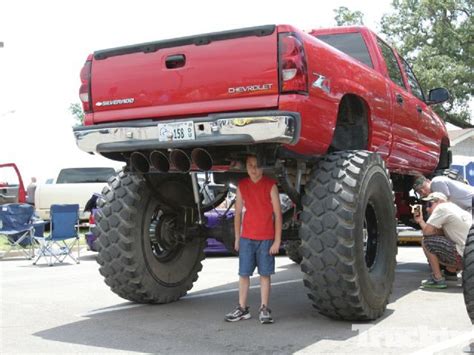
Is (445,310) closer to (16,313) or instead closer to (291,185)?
(291,185)

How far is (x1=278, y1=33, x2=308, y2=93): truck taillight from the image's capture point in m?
5.07

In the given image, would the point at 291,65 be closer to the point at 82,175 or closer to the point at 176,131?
the point at 176,131

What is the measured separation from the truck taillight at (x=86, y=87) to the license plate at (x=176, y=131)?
909 mm

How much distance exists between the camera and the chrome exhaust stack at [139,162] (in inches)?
230

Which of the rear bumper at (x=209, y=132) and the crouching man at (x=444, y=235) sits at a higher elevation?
the rear bumper at (x=209, y=132)

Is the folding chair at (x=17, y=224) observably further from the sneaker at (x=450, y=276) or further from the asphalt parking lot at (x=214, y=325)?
the sneaker at (x=450, y=276)

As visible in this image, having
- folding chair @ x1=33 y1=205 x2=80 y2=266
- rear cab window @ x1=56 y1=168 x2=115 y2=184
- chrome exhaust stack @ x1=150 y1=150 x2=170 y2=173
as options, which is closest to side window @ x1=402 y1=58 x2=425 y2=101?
chrome exhaust stack @ x1=150 y1=150 x2=170 y2=173

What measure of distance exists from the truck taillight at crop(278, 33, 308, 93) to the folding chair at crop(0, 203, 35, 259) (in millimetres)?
8971

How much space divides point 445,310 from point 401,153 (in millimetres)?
1868

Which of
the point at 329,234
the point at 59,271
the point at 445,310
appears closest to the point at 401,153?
the point at 445,310

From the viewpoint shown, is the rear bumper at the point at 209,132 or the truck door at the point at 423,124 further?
the truck door at the point at 423,124

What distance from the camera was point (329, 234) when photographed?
17.0ft

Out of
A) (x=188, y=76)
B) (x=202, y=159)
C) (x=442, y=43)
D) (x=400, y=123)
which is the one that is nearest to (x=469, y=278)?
(x=202, y=159)

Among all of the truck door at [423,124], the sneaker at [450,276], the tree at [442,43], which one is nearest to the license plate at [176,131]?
the truck door at [423,124]
